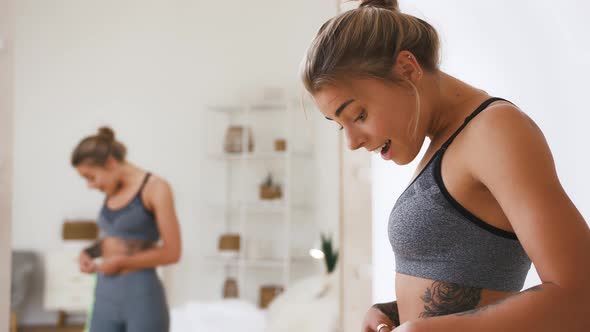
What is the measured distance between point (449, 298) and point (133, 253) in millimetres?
1724

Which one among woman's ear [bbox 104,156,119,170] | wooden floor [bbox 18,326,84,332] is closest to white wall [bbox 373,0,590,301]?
woman's ear [bbox 104,156,119,170]

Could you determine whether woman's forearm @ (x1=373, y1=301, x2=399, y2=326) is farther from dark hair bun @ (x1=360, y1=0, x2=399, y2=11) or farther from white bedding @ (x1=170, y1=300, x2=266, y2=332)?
white bedding @ (x1=170, y1=300, x2=266, y2=332)

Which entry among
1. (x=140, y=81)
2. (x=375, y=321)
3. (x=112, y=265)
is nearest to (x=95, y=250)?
(x=112, y=265)

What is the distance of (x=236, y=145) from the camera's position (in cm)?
541

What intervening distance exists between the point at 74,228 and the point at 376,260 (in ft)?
13.4

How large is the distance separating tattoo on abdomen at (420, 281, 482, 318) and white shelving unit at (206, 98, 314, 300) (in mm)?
4416

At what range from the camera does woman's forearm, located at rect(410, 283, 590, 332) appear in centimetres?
60

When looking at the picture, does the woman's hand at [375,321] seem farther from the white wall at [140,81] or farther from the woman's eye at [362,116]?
the white wall at [140,81]

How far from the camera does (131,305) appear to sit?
2.23m

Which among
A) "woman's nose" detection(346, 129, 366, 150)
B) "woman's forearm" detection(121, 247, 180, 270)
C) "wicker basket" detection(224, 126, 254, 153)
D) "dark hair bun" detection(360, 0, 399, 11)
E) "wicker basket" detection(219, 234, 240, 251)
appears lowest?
"wicker basket" detection(219, 234, 240, 251)

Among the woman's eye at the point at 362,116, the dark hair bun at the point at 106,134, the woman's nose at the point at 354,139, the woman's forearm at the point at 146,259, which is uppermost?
the dark hair bun at the point at 106,134

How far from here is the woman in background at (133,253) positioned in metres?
2.25

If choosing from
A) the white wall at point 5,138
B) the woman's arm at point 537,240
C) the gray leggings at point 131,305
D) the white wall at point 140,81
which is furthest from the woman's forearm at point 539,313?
the white wall at point 140,81

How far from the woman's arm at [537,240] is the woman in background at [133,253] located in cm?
176
